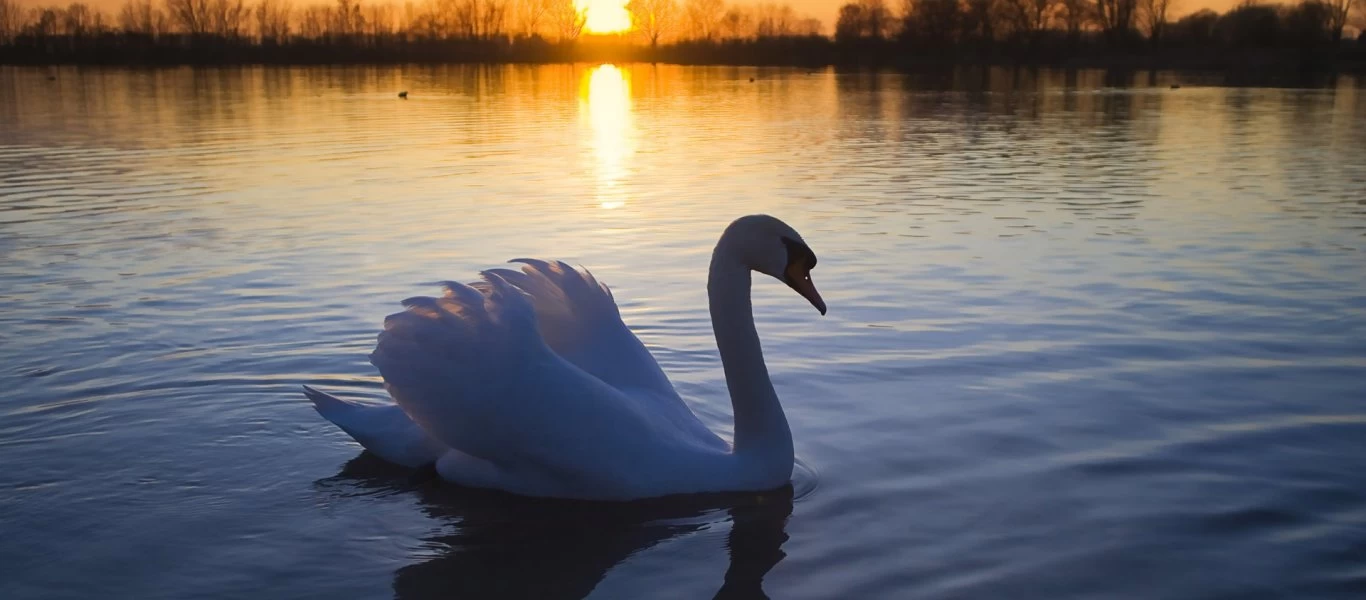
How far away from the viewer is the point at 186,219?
45.4 feet

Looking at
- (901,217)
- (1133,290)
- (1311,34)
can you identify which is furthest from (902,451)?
(1311,34)

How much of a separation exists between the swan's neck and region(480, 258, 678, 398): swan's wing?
0.47 metres

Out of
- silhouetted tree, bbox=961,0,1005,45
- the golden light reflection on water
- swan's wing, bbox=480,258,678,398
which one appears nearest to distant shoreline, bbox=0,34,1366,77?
silhouetted tree, bbox=961,0,1005,45

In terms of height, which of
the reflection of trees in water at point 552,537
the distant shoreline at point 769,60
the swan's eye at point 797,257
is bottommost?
the reflection of trees in water at point 552,537

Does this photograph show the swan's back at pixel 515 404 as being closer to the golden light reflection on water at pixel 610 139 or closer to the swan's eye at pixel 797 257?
the swan's eye at pixel 797 257

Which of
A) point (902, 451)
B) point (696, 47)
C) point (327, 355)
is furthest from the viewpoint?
point (696, 47)

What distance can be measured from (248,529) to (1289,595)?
390 cm

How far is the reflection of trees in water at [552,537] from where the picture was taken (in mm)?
4773

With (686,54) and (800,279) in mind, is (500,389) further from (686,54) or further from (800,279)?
(686,54)

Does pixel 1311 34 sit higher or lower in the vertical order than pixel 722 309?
higher

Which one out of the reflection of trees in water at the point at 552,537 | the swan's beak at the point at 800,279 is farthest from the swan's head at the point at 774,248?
the reflection of trees in water at the point at 552,537

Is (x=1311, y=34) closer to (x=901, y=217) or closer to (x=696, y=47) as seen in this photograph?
(x=696, y=47)

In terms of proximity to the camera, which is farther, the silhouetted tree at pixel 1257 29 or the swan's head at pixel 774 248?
the silhouetted tree at pixel 1257 29

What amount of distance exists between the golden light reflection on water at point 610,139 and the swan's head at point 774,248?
9.77 meters
